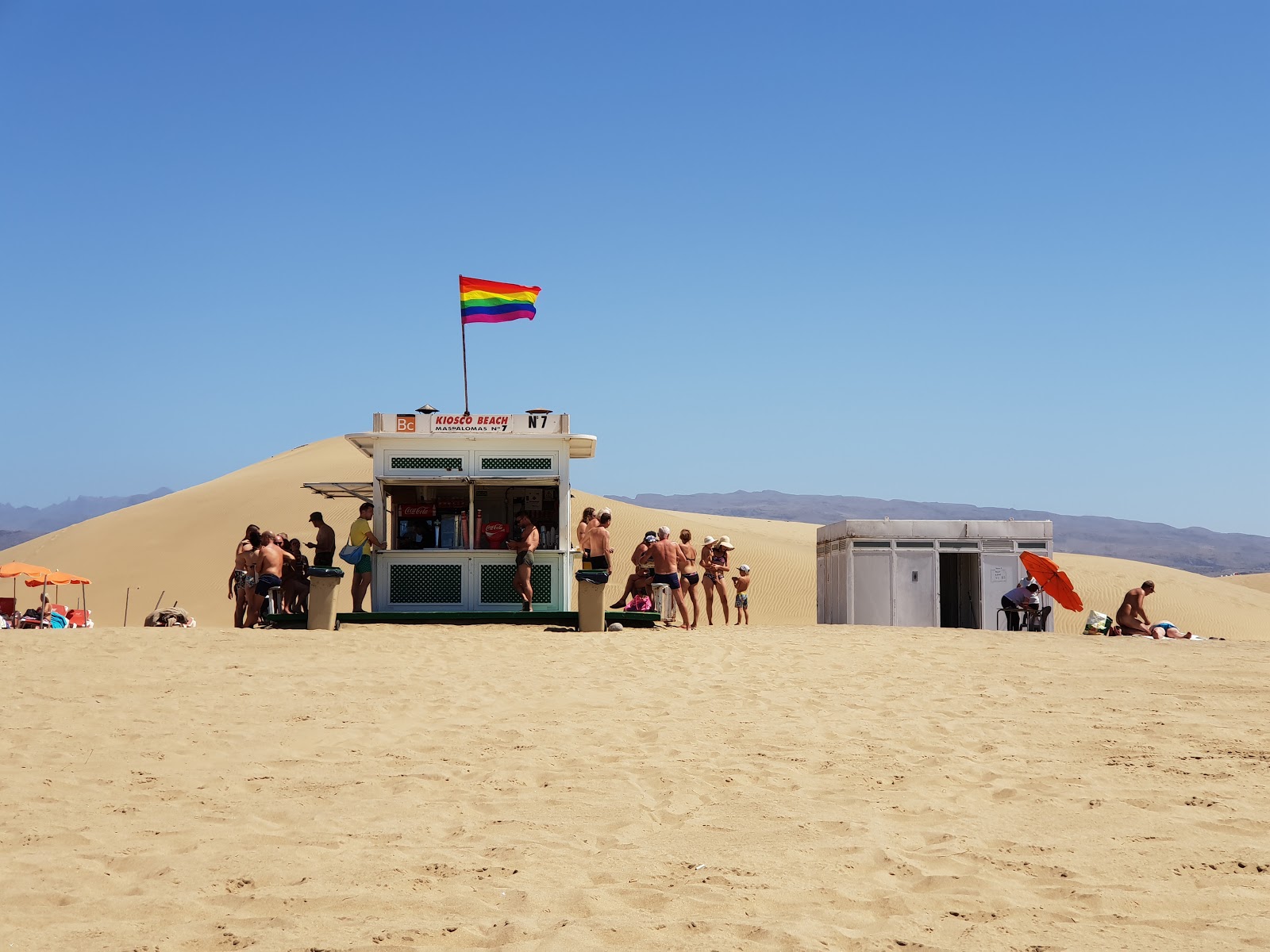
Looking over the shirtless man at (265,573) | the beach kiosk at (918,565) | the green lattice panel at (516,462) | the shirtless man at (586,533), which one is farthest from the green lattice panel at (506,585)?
the beach kiosk at (918,565)

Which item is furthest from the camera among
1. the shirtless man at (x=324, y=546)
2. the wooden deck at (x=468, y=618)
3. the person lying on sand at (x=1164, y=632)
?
the person lying on sand at (x=1164, y=632)

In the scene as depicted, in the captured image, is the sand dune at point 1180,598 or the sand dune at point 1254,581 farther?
the sand dune at point 1254,581

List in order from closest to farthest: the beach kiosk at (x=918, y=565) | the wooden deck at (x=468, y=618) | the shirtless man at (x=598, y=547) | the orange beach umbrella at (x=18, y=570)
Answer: the wooden deck at (x=468, y=618) < the shirtless man at (x=598, y=547) < the beach kiosk at (x=918, y=565) < the orange beach umbrella at (x=18, y=570)

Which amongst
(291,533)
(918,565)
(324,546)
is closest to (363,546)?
(324,546)

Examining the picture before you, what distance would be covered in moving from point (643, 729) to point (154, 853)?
376 cm

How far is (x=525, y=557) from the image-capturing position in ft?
53.8

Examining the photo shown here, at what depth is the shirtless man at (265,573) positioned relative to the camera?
15.4 m

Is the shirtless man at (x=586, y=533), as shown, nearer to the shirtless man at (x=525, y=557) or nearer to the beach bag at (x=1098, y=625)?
the shirtless man at (x=525, y=557)

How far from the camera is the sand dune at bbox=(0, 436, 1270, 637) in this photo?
127 ft

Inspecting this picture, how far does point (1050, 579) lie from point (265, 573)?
11.5 metres

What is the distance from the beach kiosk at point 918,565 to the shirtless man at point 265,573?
356 inches

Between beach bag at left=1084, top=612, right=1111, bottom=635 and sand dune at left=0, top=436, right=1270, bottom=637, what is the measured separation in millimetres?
16620

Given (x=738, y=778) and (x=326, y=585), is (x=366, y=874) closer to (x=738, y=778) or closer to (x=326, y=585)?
(x=738, y=778)

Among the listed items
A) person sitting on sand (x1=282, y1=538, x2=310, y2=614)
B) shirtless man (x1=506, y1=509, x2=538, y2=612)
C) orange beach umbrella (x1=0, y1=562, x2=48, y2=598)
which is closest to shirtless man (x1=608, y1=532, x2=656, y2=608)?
shirtless man (x1=506, y1=509, x2=538, y2=612)
